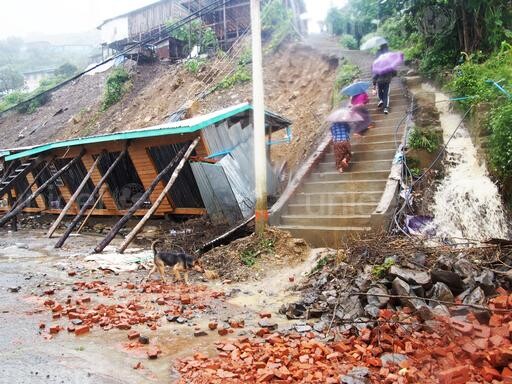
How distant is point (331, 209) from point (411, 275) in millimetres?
4446

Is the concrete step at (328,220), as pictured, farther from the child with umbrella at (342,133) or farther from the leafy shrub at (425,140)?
the leafy shrub at (425,140)

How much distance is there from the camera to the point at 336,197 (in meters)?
9.76

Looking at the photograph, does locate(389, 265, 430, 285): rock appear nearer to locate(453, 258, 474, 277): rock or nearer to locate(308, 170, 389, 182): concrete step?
locate(453, 258, 474, 277): rock

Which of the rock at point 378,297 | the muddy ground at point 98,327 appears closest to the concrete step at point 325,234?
the muddy ground at point 98,327

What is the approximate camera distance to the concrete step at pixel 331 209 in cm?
898

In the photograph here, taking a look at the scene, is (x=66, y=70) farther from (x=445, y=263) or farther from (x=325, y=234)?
(x=445, y=263)

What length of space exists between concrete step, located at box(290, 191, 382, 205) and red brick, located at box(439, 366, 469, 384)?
6144 millimetres

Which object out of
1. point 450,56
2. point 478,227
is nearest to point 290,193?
point 478,227

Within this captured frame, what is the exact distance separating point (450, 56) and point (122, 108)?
22080 mm

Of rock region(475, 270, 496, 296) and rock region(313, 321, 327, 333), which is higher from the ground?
rock region(475, 270, 496, 296)

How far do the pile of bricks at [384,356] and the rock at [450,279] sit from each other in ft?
1.64

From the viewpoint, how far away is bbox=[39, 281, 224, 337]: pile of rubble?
4.83 meters

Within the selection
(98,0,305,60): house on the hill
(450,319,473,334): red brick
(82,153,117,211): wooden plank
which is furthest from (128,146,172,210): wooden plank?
(98,0,305,60): house on the hill

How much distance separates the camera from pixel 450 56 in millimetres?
→ 14258
